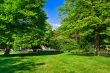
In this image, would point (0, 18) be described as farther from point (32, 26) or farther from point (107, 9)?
point (107, 9)

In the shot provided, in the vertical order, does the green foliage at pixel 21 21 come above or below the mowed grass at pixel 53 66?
above

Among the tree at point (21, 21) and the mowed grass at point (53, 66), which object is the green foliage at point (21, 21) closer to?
the tree at point (21, 21)

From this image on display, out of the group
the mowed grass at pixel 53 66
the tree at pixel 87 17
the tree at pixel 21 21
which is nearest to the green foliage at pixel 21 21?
the tree at pixel 21 21

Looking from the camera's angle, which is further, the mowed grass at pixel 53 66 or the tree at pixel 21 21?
the tree at pixel 21 21

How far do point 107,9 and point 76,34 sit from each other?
755 centimetres

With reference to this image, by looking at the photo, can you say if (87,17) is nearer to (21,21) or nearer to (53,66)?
(21,21)

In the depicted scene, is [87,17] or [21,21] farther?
[21,21]

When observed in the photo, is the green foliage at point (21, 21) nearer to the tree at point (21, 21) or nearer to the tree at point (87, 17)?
the tree at point (21, 21)

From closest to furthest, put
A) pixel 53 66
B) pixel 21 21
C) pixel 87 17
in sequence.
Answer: pixel 53 66
pixel 87 17
pixel 21 21

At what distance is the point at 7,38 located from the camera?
136ft

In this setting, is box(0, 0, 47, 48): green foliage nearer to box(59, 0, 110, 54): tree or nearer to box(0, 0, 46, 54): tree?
box(0, 0, 46, 54): tree

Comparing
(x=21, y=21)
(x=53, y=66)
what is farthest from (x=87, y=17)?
(x=53, y=66)

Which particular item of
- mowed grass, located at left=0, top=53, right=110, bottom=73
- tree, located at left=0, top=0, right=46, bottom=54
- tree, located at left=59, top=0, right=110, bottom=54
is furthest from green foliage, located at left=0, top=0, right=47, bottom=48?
mowed grass, located at left=0, top=53, right=110, bottom=73

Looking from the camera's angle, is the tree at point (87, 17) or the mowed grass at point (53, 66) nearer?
the mowed grass at point (53, 66)
